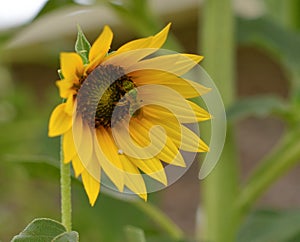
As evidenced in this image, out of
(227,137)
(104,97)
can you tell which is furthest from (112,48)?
(104,97)

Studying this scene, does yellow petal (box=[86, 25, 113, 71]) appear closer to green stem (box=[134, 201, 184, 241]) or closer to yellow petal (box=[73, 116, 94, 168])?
yellow petal (box=[73, 116, 94, 168])

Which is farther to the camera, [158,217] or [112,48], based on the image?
[112,48]

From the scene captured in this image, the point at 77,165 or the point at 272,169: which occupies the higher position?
the point at 77,165

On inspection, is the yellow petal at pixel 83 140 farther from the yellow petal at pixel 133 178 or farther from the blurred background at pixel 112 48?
the blurred background at pixel 112 48

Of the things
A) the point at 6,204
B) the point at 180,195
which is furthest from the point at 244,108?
the point at 180,195

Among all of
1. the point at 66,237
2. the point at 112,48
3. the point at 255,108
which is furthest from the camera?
the point at 112,48

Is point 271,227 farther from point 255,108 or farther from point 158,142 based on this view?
point 158,142

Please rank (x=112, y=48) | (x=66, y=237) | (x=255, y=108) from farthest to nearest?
(x=112, y=48) < (x=255, y=108) < (x=66, y=237)

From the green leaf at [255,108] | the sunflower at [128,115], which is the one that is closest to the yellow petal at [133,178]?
the sunflower at [128,115]
